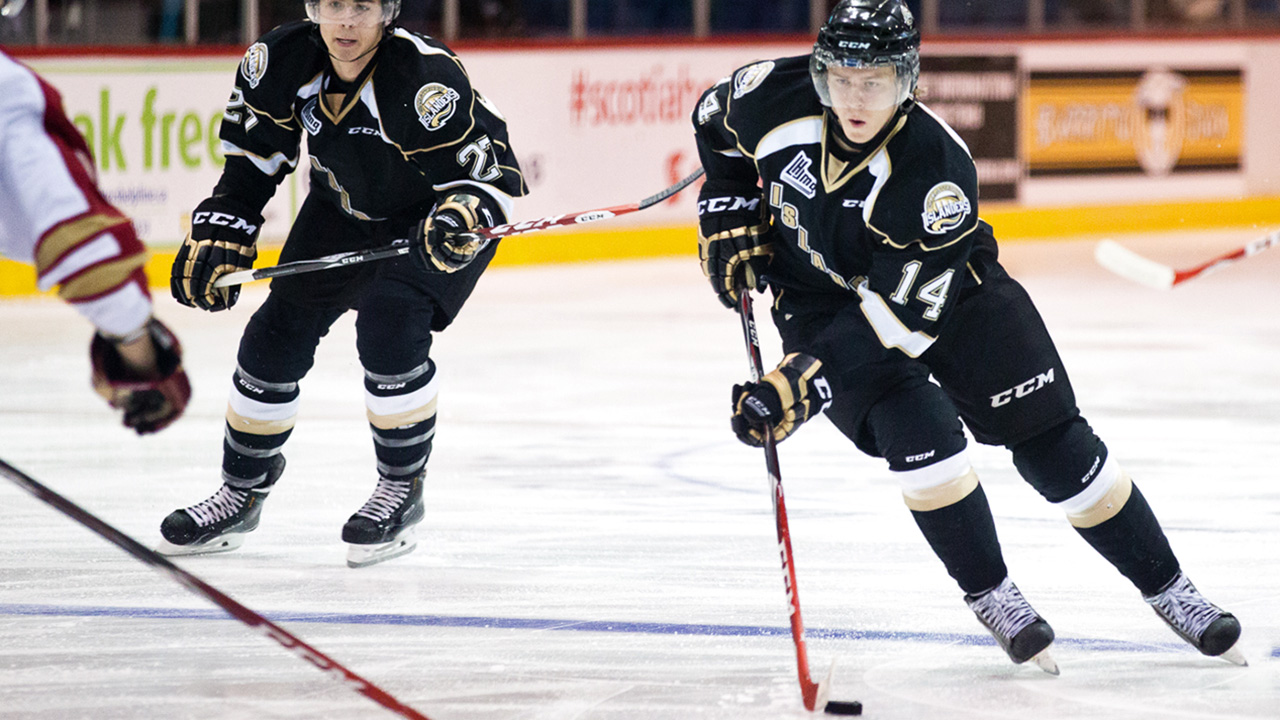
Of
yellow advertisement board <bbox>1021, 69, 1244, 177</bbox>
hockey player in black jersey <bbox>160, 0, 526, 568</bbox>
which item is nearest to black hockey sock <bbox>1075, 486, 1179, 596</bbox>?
hockey player in black jersey <bbox>160, 0, 526, 568</bbox>

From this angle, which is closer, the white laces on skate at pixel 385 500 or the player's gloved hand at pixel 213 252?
the player's gloved hand at pixel 213 252

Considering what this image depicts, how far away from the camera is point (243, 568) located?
314 centimetres

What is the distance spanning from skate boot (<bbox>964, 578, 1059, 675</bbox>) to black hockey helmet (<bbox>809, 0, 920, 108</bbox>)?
2.36 feet

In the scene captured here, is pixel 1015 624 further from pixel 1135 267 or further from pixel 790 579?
pixel 1135 267

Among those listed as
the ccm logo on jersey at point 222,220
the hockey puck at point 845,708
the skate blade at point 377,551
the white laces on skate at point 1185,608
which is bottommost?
the skate blade at point 377,551

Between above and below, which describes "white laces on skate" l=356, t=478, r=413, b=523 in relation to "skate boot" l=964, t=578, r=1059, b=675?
below

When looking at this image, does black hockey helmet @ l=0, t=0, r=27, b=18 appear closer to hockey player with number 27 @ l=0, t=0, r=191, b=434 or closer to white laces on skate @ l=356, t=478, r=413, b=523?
white laces on skate @ l=356, t=478, r=413, b=523

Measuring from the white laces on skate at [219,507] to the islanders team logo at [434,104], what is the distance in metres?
0.80

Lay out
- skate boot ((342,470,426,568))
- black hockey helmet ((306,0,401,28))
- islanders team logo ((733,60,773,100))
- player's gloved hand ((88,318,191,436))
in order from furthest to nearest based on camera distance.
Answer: skate boot ((342,470,426,568)), black hockey helmet ((306,0,401,28)), islanders team logo ((733,60,773,100)), player's gloved hand ((88,318,191,436))

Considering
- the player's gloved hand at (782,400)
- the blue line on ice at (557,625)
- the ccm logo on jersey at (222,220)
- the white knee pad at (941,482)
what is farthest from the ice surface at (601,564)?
the ccm logo on jersey at (222,220)

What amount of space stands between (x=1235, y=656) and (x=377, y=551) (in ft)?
4.86

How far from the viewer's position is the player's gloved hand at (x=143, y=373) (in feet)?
6.65

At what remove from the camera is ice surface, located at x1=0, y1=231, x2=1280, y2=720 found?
2443 millimetres

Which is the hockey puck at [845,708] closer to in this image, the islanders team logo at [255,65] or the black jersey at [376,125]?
the black jersey at [376,125]
